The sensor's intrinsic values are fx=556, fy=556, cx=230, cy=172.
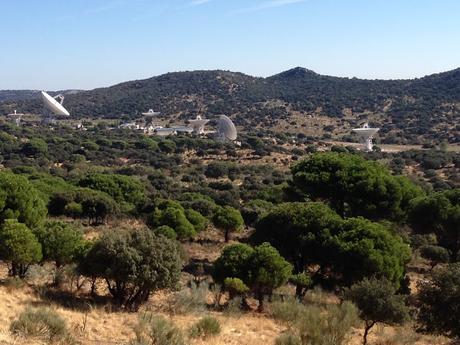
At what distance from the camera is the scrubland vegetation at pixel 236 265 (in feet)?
41.7

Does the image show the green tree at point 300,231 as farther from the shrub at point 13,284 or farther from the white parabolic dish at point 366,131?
the white parabolic dish at point 366,131

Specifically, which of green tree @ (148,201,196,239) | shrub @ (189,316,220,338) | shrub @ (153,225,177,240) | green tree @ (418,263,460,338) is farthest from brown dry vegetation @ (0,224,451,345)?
green tree @ (148,201,196,239)

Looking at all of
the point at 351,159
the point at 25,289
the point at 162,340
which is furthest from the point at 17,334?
the point at 351,159

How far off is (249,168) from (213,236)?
27.2 metres

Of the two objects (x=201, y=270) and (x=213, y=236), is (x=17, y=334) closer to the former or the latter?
(x=201, y=270)

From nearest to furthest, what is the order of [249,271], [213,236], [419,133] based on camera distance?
[249,271], [213,236], [419,133]

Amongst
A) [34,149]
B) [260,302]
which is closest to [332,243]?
[260,302]

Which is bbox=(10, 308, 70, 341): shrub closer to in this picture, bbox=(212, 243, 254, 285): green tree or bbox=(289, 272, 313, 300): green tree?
bbox=(212, 243, 254, 285): green tree

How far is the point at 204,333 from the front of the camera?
40.7 feet

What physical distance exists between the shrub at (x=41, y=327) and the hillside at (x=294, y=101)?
79.7 metres

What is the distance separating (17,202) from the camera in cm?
2133

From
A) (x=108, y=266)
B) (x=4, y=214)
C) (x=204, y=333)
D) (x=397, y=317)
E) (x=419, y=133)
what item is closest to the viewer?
(x=204, y=333)

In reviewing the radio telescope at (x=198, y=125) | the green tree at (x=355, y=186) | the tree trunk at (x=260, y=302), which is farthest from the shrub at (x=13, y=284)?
the radio telescope at (x=198, y=125)

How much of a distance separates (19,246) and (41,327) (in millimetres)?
6217
